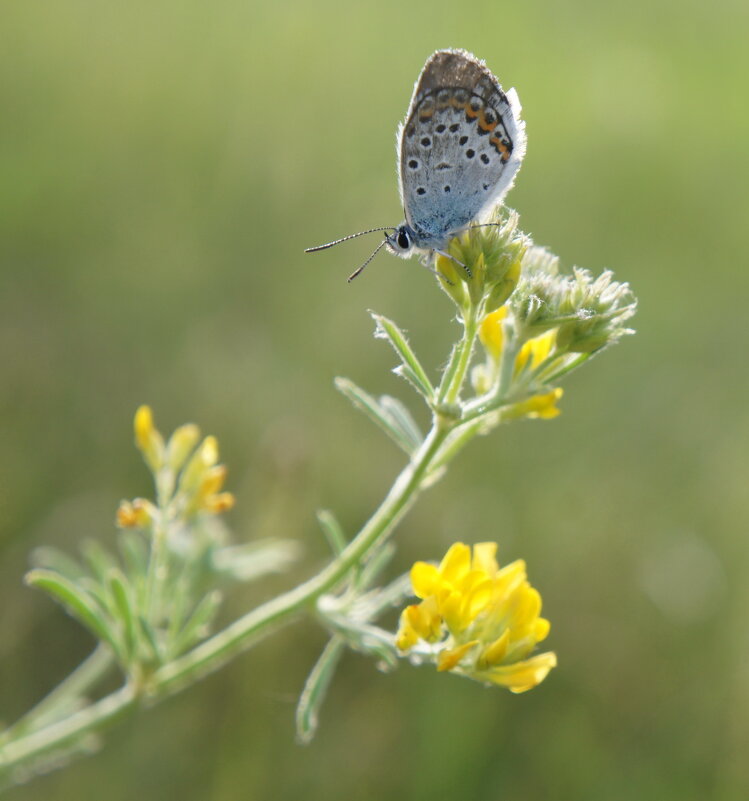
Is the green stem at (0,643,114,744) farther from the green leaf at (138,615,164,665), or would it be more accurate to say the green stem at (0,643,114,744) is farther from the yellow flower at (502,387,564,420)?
the yellow flower at (502,387,564,420)

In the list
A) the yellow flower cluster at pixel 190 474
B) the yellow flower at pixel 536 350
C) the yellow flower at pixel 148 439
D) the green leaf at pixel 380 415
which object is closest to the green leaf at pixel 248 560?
the yellow flower cluster at pixel 190 474

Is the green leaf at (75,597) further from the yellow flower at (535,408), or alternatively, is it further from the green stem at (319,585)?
the yellow flower at (535,408)

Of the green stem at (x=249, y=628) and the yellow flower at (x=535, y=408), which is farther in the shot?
the yellow flower at (x=535, y=408)

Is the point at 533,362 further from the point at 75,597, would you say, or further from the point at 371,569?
the point at 75,597

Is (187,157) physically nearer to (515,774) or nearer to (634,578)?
(634,578)

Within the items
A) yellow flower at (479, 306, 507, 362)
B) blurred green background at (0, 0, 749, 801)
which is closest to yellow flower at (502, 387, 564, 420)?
yellow flower at (479, 306, 507, 362)

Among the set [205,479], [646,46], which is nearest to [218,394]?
[205,479]

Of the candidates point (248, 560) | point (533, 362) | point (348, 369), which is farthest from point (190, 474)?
point (348, 369)
